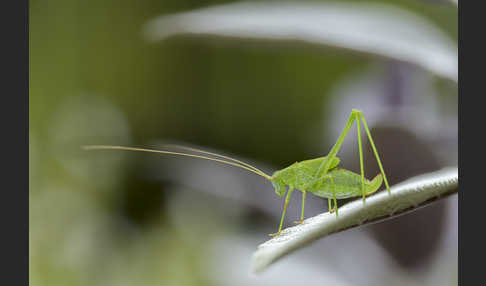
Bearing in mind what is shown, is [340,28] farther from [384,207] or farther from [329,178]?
[384,207]

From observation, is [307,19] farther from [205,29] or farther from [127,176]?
[127,176]

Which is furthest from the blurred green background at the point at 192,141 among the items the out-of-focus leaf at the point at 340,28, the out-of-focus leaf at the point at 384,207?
the out-of-focus leaf at the point at 384,207

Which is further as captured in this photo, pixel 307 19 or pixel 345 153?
pixel 345 153

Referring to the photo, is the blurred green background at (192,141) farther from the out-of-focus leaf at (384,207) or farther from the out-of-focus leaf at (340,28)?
the out-of-focus leaf at (384,207)

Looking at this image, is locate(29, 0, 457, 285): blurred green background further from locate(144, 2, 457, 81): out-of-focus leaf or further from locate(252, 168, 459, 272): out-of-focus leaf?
locate(252, 168, 459, 272): out-of-focus leaf

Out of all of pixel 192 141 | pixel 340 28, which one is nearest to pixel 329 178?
pixel 340 28

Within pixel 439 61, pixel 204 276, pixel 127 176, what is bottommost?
pixel 204 276

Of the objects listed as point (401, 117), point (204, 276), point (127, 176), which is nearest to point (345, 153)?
point (401, 117)
